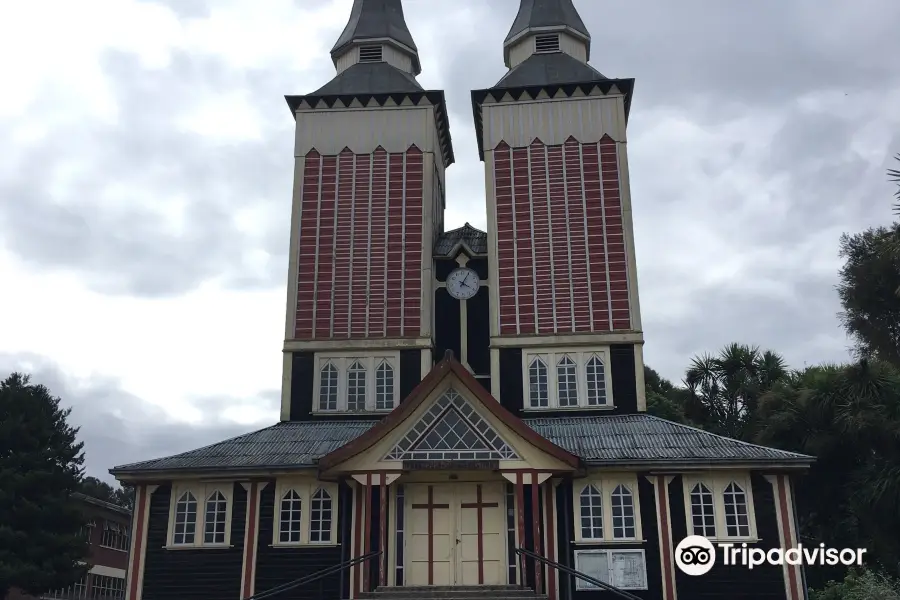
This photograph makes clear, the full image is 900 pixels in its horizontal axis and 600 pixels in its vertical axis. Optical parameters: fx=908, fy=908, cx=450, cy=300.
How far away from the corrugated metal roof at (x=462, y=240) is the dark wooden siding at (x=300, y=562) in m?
10.1

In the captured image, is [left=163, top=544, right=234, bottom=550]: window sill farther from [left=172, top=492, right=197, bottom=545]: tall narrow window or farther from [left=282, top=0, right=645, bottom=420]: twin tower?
[left=282, top=0, right=645, bottom=420]: twin tower

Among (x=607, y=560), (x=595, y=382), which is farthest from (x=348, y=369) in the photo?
(x=607, y=560)

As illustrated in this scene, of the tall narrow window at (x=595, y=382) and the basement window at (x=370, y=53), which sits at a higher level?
the basement window at (x=370, y=53)

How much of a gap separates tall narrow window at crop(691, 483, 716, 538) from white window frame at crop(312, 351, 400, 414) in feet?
31.9

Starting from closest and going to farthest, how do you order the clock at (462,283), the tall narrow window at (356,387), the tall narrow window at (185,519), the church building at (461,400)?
1. the church building at (461,400)
2. the tall narrow window at (185,519)
3. the tall narrow window at (356,387)
4. the clock at (462,283)

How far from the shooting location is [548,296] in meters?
29.2

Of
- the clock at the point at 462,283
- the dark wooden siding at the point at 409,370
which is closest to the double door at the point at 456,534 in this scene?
the dark wooden siding at the point at 409,370

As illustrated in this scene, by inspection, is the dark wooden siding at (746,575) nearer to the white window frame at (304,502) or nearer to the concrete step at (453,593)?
the concrete step at (453,593)

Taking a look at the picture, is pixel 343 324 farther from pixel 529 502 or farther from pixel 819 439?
pixel 819 439

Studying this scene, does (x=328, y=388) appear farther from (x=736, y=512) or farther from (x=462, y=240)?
(x=736, y=512)

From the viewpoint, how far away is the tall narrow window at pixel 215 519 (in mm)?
23828

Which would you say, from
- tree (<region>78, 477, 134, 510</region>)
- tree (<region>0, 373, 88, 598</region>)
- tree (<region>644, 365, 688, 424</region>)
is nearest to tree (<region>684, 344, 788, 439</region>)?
tree (<region>644, 365, 688, 424</region>)

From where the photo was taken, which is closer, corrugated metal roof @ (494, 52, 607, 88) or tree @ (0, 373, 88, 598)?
corrugated metal roof @ (494, 52, 607, 88)

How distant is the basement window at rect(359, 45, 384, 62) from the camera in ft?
112
